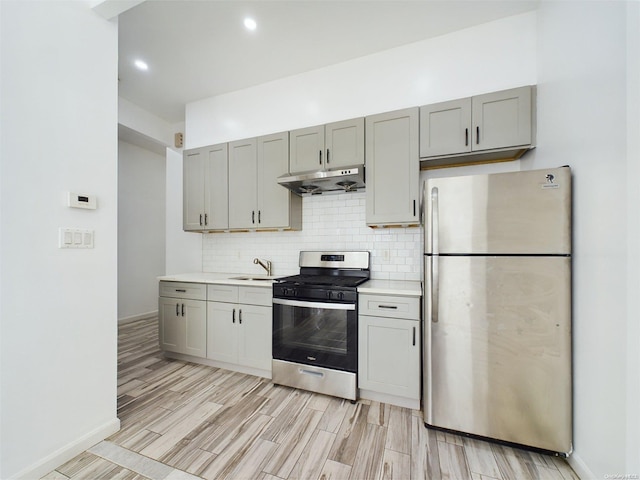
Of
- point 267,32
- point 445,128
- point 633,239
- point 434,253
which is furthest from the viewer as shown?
point 267,32

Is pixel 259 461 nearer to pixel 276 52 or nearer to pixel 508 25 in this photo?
pixel 276 52

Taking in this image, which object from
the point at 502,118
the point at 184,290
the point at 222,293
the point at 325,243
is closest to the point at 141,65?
the point at 184,290

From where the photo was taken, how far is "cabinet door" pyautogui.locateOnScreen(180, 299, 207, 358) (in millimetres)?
2680

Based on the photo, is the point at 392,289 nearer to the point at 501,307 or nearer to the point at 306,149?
the point at 501,307

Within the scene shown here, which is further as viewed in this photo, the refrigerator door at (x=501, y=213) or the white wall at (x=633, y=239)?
the refrigerator door at (x=501, y=213)

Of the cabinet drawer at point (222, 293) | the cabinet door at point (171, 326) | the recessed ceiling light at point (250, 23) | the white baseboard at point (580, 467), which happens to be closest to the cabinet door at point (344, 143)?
the recessed ceiling light at point (250, 23)

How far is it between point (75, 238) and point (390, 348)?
87.2 inches

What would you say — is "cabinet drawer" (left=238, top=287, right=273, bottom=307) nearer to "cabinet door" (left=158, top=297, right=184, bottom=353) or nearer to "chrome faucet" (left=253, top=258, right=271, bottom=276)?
"chrome faucet" (left=253, top=258, right=271, bottom=276)

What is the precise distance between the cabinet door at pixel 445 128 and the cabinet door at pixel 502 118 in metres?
0.06

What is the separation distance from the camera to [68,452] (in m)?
1.48

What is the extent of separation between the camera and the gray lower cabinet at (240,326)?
242 cm

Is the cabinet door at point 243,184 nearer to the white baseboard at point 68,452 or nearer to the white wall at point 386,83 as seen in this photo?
the white wall at point 386,83

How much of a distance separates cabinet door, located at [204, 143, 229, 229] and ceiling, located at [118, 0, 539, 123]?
0.80 metres

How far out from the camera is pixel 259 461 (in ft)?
4.89
